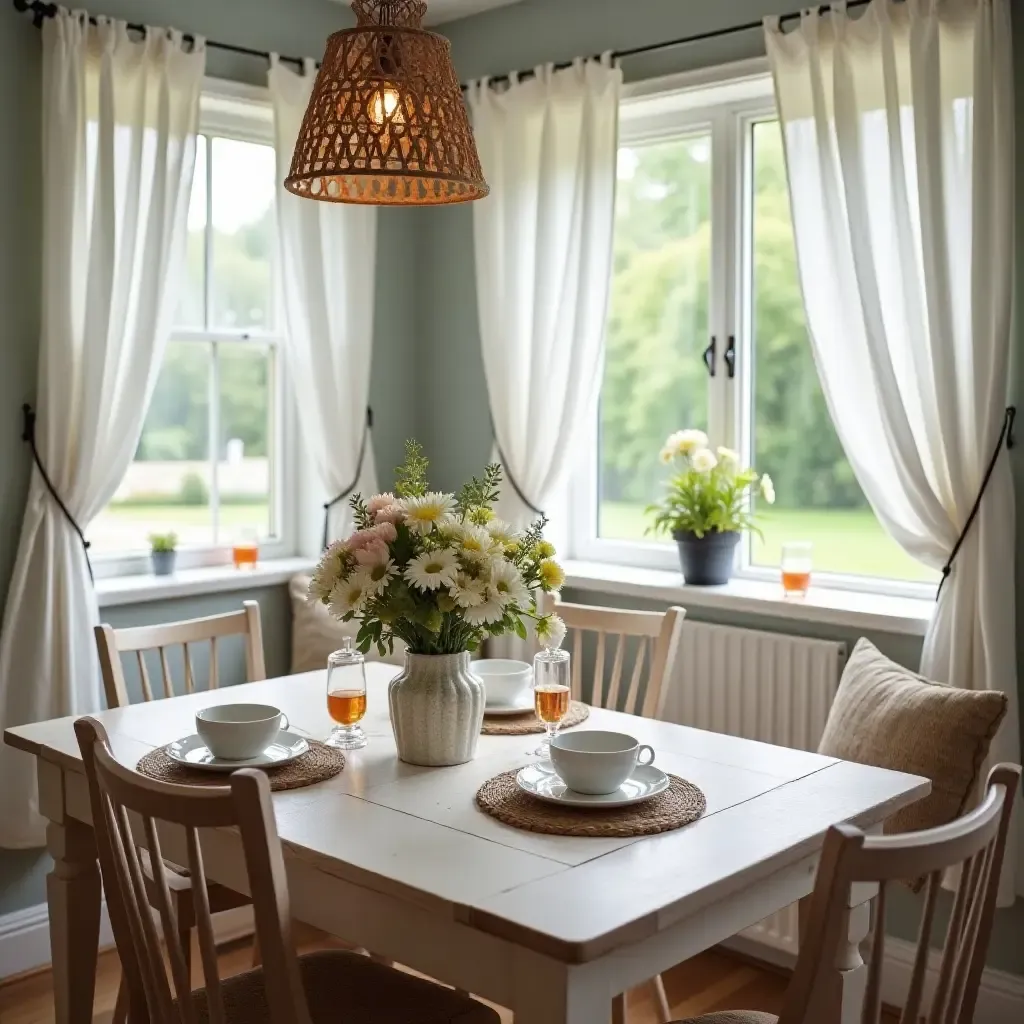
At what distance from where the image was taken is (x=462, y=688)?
2.25 metres

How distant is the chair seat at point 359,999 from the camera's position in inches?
79.6

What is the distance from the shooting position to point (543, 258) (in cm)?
385

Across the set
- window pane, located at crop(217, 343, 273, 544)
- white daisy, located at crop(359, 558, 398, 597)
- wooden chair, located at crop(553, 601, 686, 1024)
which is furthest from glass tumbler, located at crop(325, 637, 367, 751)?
window pane, located at crop(217, 343, 273, 544)

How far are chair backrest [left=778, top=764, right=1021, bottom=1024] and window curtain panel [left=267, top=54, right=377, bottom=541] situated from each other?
268 centimetres

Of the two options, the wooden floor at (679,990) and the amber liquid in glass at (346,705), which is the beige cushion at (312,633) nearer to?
the wooden floor at (679,990)

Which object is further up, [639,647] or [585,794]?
[639,647]

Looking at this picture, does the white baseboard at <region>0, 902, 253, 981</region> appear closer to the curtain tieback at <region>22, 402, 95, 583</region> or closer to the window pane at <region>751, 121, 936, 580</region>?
the curtain tieback at <region>22, 402, 95, 583</region>

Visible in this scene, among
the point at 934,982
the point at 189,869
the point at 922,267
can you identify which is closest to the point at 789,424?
the point at 922,267

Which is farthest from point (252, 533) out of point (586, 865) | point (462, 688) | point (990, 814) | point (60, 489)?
point (990, 814)

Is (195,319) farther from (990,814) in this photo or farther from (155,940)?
(990,814)

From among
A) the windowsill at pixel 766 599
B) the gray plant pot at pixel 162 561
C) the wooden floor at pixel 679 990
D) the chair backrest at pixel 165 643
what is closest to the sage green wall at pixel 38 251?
the gray plant pot at pixel 162 561

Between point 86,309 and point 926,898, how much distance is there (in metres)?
2.68

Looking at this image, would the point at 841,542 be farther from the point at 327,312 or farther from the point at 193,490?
the point at 193,490

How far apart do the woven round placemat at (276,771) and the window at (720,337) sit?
5.85 feet
